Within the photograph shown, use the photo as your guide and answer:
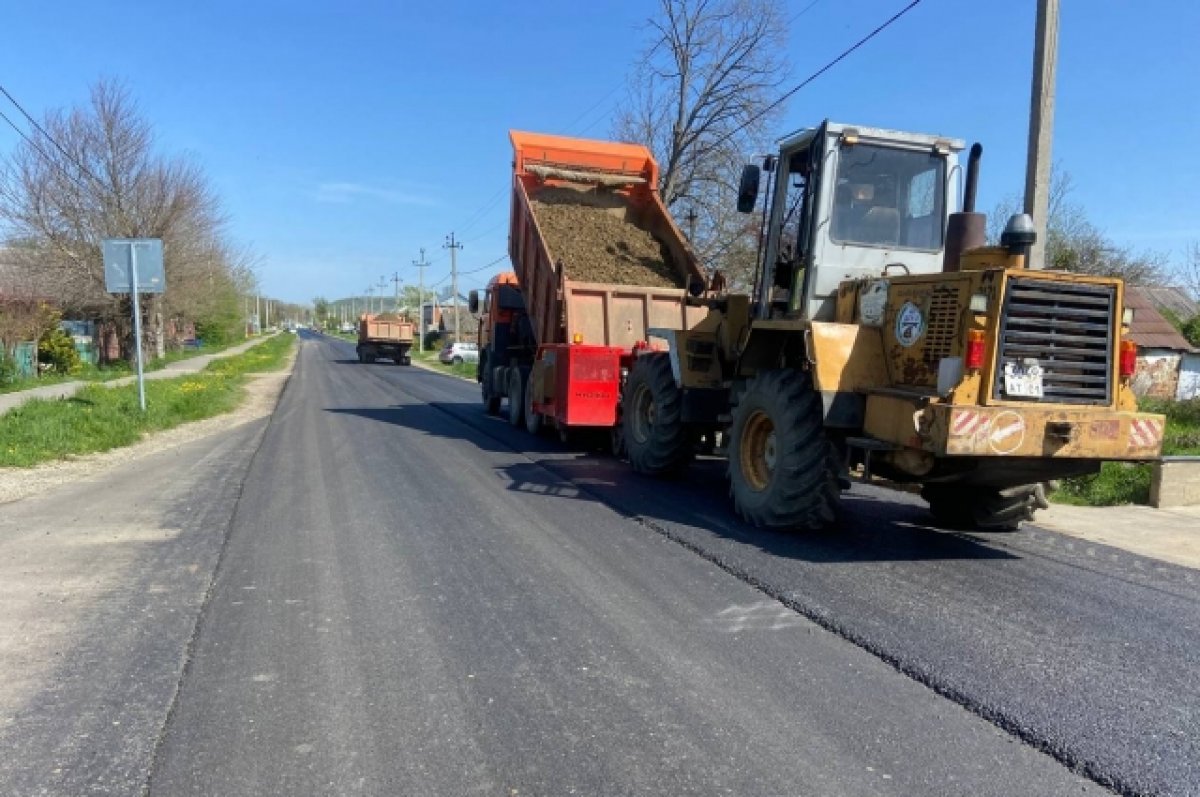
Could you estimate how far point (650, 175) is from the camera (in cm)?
1369

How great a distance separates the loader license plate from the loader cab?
1757mm

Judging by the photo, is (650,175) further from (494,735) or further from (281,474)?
(494,735)

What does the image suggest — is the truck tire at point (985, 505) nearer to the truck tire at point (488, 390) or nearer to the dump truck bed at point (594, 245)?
the dump truck bed at point (594, 245)

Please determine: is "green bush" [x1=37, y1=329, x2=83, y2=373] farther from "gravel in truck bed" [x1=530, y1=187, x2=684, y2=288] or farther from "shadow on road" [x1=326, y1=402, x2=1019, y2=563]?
"gravel in truck bed" [x1=530, y1=187, x2=684, y2=288]

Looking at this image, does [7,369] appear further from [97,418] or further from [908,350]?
[908,350]

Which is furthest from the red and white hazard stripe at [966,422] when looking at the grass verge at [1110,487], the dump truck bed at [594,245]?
the dump truck bed at [594,245]

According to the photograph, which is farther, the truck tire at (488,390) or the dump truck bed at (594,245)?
the truck tire at (488,390)

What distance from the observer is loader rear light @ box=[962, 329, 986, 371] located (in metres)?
5.76

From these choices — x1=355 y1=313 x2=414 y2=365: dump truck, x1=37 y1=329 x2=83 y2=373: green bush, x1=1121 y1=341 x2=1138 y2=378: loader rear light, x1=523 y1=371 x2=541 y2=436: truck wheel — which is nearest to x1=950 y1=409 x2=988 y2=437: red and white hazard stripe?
x1=1121 y1=341 x2=1138 y2=378: loader rear light

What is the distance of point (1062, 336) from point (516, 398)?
10.1 m

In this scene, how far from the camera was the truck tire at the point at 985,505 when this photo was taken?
7129 mm

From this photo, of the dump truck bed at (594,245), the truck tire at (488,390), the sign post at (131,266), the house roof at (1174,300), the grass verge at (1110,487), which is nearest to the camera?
the grass verge at (1110,487)

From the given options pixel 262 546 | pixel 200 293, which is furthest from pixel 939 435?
pixel 200 293

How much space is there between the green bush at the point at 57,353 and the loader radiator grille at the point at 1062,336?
28.8 meters
